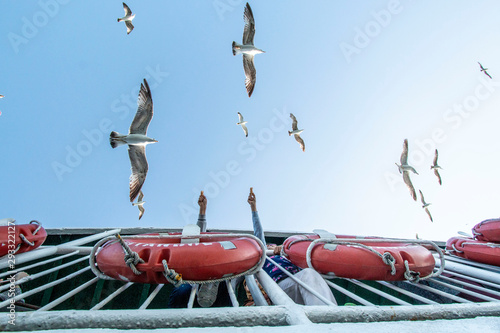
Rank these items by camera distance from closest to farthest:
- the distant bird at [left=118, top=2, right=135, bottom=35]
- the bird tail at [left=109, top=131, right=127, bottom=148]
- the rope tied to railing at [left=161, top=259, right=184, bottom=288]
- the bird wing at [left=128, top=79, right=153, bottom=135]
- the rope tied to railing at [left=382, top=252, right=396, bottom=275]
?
the rope tied to railing at [left=161, top=259, right=184, bottom=288], the rope tied to railing at [left=382, top=252, right=396, bottom=275], the bird wing at [left=128, top=79, right=153, bottom=135], the bird tail at [left=109, top=131, right=127, bottom=148], the distant bird at [left=118, top=2, right=135, bottom=35]

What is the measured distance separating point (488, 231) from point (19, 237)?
535cm

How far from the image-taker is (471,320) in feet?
3.76

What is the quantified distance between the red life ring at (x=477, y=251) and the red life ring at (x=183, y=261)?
2.70m

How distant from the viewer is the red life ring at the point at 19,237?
235cm

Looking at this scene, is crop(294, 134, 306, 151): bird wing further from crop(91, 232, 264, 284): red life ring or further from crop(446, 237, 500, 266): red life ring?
crop(91, 232, 264, 284): red life ring

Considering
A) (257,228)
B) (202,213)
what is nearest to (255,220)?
(257,228)

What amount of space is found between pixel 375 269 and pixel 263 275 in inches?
36.0

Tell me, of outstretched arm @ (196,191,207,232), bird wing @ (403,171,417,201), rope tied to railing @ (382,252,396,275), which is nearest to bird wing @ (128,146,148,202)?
outstretched arm @ (196,191,207,232)

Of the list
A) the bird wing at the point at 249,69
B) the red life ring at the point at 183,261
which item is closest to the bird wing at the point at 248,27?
the bird wing at the point at 249,69

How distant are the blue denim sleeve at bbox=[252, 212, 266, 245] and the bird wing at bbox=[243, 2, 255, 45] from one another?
5154mm

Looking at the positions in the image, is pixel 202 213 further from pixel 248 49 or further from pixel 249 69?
pixel 248 49

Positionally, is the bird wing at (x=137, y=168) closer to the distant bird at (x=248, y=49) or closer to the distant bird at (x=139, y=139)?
the distant bird at (x=139, y=139)

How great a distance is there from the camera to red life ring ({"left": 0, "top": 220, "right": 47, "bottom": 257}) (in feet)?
7.72

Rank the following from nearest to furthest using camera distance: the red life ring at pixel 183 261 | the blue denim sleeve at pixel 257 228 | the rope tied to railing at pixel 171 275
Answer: the rope tied to railing at pixel 171 275 → the red life ring at pixel 183 261 → the blue denim sleeve at pixel 257 228
